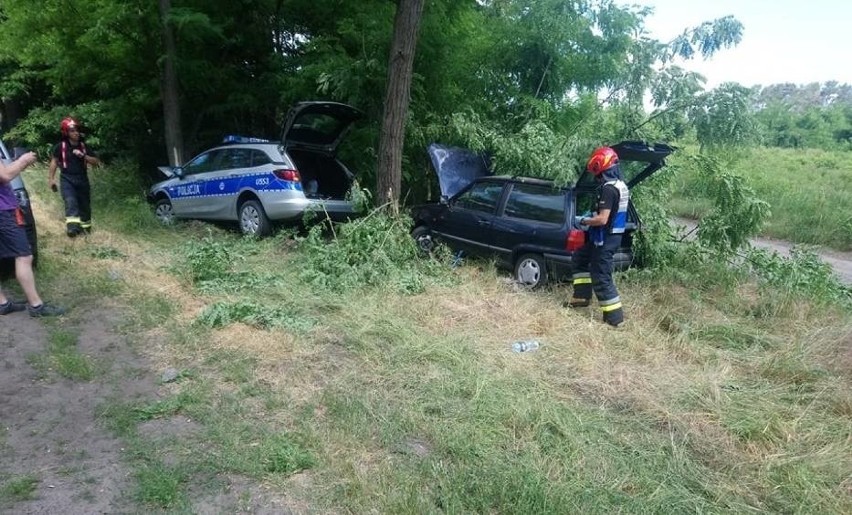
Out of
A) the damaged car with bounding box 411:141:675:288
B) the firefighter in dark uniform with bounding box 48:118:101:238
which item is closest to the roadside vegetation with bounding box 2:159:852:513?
the damaged car with bounding box 411:141:675:288

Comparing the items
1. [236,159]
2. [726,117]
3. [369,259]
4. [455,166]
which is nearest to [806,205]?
[726,117]

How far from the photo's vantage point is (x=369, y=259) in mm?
6965

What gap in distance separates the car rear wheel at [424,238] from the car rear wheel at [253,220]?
218cm

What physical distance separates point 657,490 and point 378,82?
7.83 metres

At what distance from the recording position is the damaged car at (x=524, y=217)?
264 inches

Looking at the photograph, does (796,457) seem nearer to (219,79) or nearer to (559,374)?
(559,374)

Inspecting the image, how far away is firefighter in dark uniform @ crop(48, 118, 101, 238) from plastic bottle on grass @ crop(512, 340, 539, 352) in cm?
614

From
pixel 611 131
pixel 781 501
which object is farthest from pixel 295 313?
pixel 611 131

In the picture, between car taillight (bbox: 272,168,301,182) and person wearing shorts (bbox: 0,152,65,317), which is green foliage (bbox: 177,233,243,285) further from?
car taillight (bbox: 272,168,301,182)

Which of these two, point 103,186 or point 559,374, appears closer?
point 559,374

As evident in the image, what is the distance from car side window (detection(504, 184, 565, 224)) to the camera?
6969 mm

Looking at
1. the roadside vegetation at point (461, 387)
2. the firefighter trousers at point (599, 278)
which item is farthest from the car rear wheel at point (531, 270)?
the firefighter trousers at point (599, 278)

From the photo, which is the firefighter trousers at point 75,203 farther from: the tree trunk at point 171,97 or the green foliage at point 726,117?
the green foliage at point 726,117

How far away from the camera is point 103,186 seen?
12125 mm
